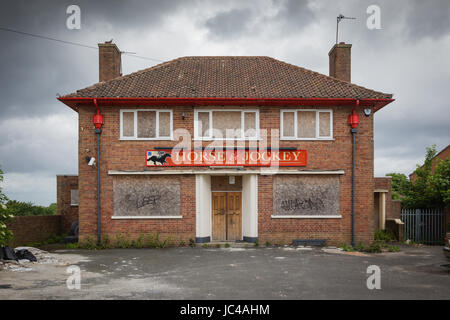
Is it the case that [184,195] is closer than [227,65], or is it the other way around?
[184,195]

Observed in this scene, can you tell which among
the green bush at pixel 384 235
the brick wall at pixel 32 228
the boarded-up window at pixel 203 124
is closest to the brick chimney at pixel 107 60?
the boarded-up window at pixel 203 124

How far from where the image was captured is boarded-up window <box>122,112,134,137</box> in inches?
561

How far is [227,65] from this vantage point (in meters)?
17.1

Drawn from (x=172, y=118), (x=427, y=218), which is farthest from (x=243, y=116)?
(x=427, y=218)

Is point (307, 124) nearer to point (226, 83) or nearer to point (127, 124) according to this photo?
point (226, 83)

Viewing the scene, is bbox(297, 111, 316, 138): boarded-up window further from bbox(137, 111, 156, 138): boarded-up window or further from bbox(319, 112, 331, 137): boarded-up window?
bbox(137, 111, 156, 138): boarded-up window

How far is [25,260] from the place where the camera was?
1055 cm

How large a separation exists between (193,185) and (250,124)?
348cm

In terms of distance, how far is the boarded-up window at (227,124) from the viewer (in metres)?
14.3

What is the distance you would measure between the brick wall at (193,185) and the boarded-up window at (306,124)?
1.25 feet

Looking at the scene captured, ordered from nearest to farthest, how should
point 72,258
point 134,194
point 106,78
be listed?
point 72,258 → point 134,194 → point 106,78

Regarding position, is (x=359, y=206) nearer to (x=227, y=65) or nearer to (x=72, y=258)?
(x=227, y=65)

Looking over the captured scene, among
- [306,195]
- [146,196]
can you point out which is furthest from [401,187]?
[146,196]
